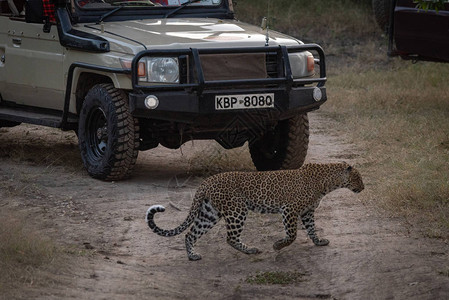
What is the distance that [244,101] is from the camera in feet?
23.0

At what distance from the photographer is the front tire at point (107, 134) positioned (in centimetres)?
721

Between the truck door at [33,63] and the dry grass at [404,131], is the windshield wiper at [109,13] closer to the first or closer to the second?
the truck door at [33,63]

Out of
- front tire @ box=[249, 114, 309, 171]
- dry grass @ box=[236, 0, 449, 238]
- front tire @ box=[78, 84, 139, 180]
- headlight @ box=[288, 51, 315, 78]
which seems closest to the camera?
dry grass @ box=[236, 0, 449, 238]

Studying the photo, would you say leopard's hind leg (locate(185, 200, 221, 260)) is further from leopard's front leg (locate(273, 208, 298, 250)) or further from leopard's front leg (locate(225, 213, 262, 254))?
leopard's front leg (locate(273, 208, 298, 250))

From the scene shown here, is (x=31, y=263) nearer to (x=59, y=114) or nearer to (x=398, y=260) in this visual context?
(x=398, y=260)

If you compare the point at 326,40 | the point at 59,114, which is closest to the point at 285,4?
the point at 326,40

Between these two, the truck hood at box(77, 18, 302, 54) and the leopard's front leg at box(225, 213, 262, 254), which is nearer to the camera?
the leopard's front leg at box(225, 213, 262, 254)

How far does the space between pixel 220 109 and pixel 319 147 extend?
238 cm

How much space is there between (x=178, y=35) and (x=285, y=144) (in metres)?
1.27

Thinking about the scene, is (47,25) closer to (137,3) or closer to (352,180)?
(137,3)

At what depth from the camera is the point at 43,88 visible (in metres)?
8.01

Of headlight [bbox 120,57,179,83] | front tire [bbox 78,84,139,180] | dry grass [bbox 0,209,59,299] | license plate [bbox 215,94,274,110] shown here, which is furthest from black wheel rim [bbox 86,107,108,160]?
dry grass [bbox 0,209,59,299]

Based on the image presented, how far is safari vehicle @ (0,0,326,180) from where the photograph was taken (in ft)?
22.9

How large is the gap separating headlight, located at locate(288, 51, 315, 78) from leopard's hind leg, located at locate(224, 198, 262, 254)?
6.51ft
